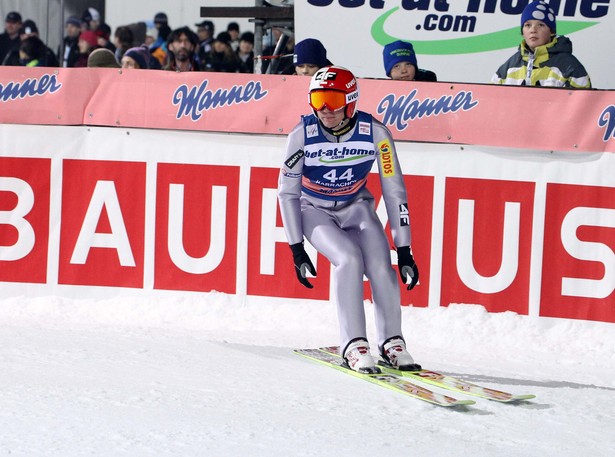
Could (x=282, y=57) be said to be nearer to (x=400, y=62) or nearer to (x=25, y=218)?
(x=400, y=62)

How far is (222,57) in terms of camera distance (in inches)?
500

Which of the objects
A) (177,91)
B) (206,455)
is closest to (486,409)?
(206,455)

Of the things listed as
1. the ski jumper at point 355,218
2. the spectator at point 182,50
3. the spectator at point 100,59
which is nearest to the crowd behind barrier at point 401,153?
the spectator at point 100,59

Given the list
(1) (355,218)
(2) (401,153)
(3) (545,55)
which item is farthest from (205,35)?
(1) (355,218)

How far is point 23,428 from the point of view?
461 centimetres

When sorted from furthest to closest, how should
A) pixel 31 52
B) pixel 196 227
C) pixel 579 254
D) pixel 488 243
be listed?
pixel 31 52 → pixel 196 227 → pixel 488 243 → pixel 579 254

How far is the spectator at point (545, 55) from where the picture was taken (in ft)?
24.2

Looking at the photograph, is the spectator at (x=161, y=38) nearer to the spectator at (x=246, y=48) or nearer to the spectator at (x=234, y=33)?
the spectator at (x=234, y=33)

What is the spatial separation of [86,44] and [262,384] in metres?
7.99

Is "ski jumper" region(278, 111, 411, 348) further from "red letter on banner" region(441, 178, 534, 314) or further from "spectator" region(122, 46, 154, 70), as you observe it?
"spectator" region(122, 46, 154, 70)

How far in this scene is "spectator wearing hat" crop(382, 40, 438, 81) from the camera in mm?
7863

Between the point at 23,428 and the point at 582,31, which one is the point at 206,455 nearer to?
the point at 23,428

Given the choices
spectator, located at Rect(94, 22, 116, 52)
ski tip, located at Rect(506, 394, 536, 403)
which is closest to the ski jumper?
ski tip, located at Rect(506, 394, 536, 403)

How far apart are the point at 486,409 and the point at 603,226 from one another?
239 centimetres
